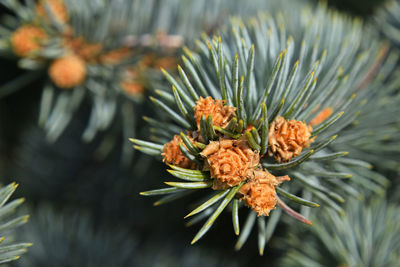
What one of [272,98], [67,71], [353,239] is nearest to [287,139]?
[272,98]

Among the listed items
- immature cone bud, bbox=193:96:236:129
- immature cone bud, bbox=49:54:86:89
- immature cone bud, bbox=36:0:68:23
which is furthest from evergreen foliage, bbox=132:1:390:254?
immature cone bud, bbox=36:0:68:23

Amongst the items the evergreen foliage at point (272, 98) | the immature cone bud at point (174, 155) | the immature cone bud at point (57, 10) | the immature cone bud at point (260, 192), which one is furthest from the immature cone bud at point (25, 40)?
the immature cone bud at point (260, 192)

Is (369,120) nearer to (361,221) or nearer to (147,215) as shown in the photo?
(361,221)

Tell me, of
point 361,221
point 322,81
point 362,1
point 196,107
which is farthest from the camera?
point 362,1

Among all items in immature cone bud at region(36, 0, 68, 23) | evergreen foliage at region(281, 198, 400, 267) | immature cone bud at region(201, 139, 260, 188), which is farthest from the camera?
immature cone bud at region(36, 0, 68, 23)

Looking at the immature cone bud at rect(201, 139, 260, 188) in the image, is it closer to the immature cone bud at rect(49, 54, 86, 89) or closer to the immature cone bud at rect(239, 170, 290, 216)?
the immature cone bud at rect(239, 170, 290, 216)

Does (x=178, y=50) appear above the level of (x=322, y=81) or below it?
above

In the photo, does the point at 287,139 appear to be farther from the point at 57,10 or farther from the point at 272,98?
the point at 57,10

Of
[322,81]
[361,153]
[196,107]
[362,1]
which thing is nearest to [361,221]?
[361,153]

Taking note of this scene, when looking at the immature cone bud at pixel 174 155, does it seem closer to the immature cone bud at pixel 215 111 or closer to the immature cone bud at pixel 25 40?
the immature cone bud at pixel 215 111
